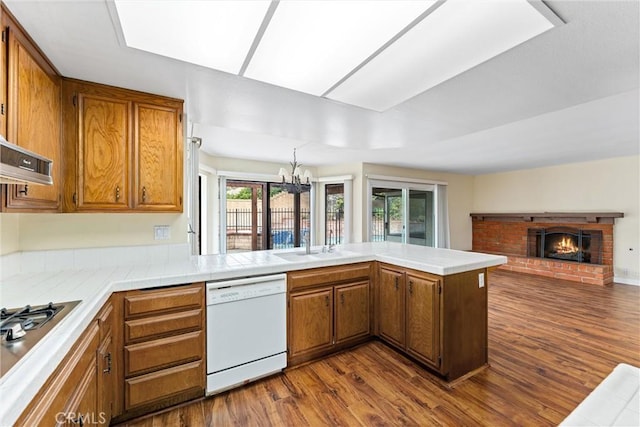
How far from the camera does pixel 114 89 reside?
196cm

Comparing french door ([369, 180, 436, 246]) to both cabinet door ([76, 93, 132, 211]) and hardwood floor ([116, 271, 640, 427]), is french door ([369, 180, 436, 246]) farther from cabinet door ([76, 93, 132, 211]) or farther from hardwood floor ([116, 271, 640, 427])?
cabinet door ([76, 93, 132, 211])

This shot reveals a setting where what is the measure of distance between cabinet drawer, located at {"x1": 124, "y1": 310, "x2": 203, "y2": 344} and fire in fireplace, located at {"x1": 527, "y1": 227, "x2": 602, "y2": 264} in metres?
6.96

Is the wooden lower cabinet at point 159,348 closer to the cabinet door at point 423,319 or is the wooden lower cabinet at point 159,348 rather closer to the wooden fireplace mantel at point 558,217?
the cabinet door at point 423,319

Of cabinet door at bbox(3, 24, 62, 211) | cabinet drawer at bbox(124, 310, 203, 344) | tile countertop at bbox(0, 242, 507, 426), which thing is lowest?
cabinet drawer at bbox(124, 310, 203, 344)

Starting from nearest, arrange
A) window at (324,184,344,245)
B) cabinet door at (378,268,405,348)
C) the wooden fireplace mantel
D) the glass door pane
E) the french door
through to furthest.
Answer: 1. cabinet door at (378,268,405,348)
2. the wooden fireplace mantel
3. the french door
4. window at (324,184,344,245)
5. the glass door pane

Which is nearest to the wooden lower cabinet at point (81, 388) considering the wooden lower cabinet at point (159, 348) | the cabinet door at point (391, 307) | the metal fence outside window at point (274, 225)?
the wooden lower cabinet at point (159, 348)

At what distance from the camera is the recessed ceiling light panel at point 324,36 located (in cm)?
116

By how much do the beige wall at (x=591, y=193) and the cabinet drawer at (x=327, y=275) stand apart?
544cm

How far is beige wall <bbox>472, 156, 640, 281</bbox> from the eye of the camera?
15.7ft

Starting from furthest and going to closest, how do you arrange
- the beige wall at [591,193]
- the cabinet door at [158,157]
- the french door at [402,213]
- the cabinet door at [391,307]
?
the french door at [402,213] < the beige wall at [591,193] < the cabinet door at [391,307] < the cabinet door at [158,157]

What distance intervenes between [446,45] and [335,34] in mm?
582

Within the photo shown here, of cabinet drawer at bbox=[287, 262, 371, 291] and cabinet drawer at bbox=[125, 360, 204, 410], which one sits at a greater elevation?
cabinet drawer at bbox=[287, 262, 371, 291]

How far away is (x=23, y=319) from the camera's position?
109 cm

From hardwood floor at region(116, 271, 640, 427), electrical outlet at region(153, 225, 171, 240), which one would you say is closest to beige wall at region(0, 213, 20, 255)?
electrical outlet at region(153, 225, 171, 240)
